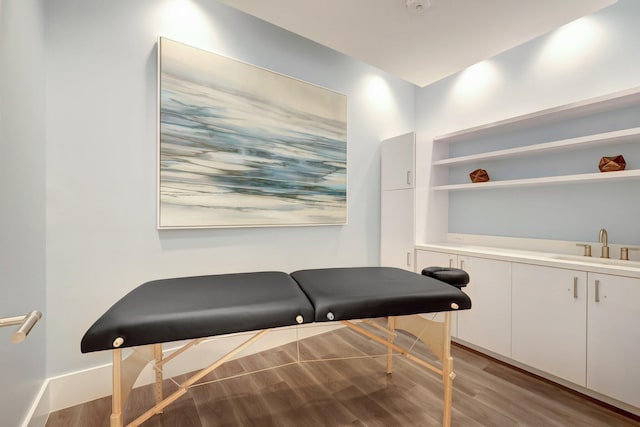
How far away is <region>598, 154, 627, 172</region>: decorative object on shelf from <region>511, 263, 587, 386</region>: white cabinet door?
73cm

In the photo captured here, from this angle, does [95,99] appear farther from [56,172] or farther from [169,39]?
[169,39]

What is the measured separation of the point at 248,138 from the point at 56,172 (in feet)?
3.67

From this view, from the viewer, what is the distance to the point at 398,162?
265 cm

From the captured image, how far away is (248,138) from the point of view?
79.4 inches

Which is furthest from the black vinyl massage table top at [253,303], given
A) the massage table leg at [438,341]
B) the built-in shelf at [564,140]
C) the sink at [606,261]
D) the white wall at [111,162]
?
the built-in shelf at [564,140]

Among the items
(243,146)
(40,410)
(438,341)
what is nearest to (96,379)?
(40,410)

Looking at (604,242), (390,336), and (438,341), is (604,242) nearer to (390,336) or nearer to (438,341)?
(438,341)

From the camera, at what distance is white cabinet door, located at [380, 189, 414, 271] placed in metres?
2.56

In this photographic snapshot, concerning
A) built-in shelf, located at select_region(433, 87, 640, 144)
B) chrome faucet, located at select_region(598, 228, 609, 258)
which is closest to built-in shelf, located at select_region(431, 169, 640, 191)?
chrome faucet, located at select_region(598, 228, 609, 258)

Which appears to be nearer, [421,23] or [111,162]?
[111,162]

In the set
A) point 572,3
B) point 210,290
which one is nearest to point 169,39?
point 210,290

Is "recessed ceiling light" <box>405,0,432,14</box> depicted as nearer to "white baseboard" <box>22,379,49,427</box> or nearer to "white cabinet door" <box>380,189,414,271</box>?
"white cabinet door" <box>380,189,414,271</box>

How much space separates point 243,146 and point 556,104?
2509mm

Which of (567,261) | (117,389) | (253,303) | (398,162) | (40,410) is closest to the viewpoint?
(117,389)
